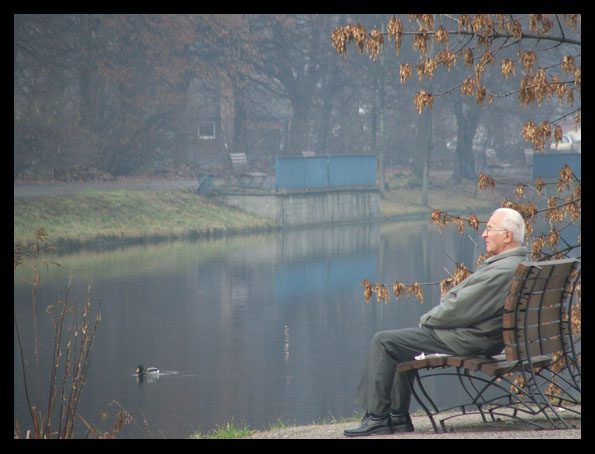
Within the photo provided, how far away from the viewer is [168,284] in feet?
72.1

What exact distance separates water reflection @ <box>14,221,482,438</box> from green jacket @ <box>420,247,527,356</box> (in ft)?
12.8

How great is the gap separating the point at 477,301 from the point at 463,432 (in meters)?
0.88

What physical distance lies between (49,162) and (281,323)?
20763mm

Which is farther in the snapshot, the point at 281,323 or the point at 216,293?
the point at 216,293

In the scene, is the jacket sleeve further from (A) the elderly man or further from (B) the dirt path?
(B) the dirt path

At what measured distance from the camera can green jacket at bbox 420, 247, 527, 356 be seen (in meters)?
6.43

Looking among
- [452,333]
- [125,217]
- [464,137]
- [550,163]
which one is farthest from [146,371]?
[464,137]

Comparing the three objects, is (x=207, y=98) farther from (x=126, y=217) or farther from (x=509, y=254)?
(x=509, y=254)

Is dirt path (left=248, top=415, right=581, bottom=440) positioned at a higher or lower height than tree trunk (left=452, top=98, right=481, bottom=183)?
lower

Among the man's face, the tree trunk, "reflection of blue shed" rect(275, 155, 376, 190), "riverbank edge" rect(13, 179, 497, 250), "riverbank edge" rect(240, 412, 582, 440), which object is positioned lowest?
"riverbank edge" rect(240, 412, 582, 440)

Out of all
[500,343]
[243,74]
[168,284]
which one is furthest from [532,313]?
[243,74]

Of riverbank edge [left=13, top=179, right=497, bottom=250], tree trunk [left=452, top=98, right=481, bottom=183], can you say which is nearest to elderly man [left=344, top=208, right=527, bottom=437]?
riverbank edge [left=13, top=179, right=497, bottom=250]

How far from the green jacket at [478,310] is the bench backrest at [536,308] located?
5.5 inches
